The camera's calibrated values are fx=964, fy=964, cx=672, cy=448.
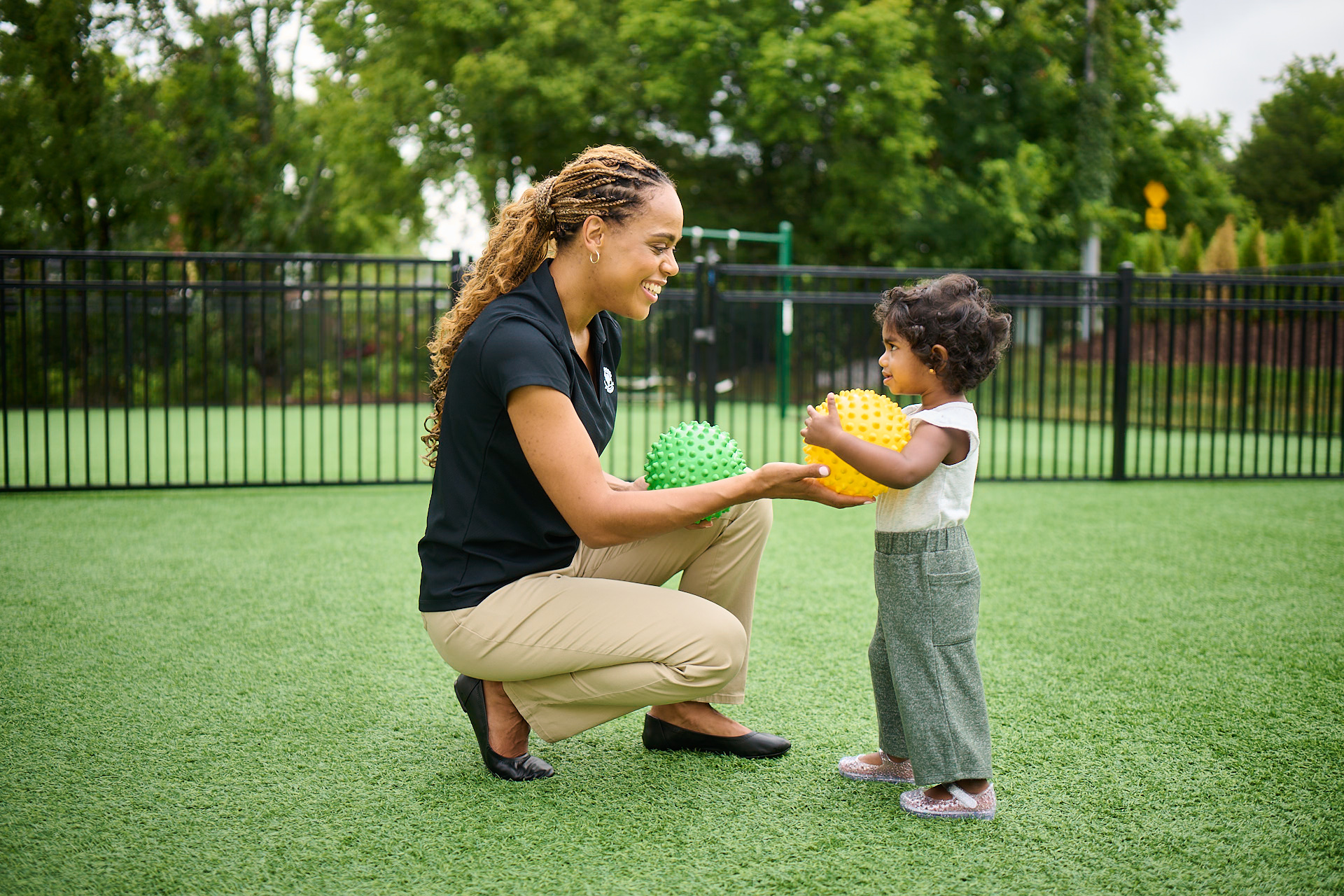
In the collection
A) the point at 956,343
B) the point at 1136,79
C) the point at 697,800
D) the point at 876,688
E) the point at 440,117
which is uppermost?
the point at 1136,79

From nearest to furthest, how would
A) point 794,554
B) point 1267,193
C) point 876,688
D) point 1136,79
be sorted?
point 876,688 < point 794,554 < point 1136,79 < point 1267,193

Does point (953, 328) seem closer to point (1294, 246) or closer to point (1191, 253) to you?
point (1294, 246)

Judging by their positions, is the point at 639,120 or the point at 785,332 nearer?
the point at 785,332

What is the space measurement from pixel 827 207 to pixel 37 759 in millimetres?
19458

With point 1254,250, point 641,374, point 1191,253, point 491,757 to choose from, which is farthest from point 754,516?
Result: point 1191,253

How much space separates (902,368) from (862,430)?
0.24 meters

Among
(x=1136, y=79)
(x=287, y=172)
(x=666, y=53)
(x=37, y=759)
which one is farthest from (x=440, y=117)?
(x=37, y=759)

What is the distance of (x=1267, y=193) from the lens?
36.3 m

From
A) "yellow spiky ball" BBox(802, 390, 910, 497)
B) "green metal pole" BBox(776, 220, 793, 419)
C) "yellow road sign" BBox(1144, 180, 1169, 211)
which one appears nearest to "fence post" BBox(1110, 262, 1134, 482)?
"green metal pole" BBox(776, 220, 793, 419)

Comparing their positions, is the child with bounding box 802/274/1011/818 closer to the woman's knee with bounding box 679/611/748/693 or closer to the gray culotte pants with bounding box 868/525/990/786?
the gray culotte pants with bounding box 868/525/990/786

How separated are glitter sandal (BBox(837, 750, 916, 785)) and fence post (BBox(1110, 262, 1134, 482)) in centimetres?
588

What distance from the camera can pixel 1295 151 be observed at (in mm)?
36125

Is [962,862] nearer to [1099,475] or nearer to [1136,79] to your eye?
[1099,475]

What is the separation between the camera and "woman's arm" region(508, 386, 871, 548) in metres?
2.25
